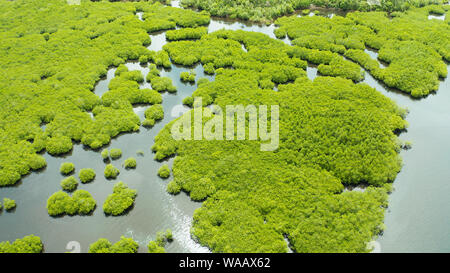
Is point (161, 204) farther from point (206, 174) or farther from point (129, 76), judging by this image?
point (129, 76)

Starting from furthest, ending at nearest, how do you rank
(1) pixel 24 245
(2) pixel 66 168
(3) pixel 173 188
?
(2) pixel 66 168 < (3) pixel 173 188 < (1) pixel 24 245

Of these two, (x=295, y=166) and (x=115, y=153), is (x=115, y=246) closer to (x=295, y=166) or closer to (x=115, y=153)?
(x=115, y=153)

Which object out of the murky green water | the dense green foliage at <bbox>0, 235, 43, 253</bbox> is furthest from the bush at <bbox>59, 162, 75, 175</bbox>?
the dense green foliage at <bbox>0, 235, 43, 253</bbox>

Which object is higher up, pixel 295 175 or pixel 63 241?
pixel 295 175

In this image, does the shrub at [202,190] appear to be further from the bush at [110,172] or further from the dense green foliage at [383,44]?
the dense green foliage at [383,44]

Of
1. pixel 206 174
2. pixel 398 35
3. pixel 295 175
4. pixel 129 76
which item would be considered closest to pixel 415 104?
pixel 398 35

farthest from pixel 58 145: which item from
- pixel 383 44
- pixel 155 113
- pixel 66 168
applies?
pixel 383 44
